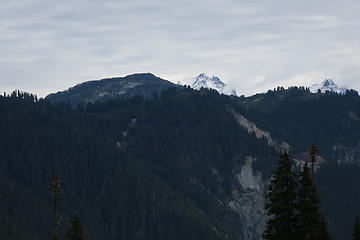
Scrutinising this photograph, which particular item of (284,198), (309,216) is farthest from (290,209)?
(309,216)

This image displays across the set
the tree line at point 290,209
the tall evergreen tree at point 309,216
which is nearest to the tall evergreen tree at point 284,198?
the tree line at point 290,209

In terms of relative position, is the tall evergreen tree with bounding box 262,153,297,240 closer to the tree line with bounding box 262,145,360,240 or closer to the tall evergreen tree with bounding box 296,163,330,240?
the tree line with bounding box 262,145,360,240

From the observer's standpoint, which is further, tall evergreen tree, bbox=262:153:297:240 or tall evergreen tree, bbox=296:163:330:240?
tall evergreen tree, bbox=296:163:330:240

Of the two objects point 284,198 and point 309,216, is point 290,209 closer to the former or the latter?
point 284,198

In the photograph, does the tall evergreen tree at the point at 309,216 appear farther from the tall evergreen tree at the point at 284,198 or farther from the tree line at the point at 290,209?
the tall evergreen tree at the point at 284,198

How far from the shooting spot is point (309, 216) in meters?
51.3

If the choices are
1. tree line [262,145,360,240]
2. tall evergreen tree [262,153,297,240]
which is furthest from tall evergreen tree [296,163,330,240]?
tall evergreen tree [262,153,297,240]

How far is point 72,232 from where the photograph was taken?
2338 inches

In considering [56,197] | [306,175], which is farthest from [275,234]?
[56,197]

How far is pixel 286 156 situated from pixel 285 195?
2.82 meters

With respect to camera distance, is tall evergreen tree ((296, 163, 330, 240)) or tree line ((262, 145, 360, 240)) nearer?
tree line ((262, 145, 360, 240))

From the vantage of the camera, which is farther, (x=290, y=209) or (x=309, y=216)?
(x=309, y=216)

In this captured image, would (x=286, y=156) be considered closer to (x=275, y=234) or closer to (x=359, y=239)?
(x=275, y=234)

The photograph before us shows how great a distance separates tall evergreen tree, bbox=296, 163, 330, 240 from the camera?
50.5m
